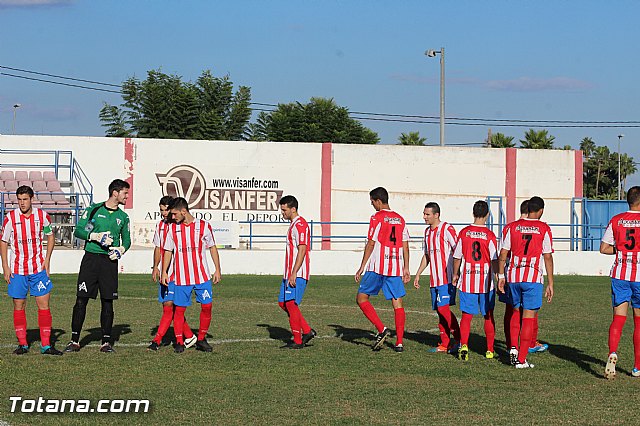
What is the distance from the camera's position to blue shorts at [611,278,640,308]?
1001cm

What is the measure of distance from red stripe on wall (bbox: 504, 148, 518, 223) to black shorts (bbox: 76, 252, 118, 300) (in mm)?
30799

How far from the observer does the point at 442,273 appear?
12.0m

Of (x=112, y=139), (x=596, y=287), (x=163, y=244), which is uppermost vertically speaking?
(x=112, y=139)

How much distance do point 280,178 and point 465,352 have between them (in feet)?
92.4

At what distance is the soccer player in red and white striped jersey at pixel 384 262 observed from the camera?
38.9 ft

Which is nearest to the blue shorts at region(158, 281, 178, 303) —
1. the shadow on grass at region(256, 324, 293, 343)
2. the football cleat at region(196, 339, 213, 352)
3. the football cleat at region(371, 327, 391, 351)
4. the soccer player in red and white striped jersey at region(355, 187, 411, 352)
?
the football cleat at region(196, 339, 213, 352)

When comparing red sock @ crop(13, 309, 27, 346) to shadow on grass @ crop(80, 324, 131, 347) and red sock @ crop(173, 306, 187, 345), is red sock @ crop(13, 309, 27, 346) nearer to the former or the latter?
shadow on grass @ crop(80, 324, 131, 347)

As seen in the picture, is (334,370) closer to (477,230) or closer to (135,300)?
(477,230)

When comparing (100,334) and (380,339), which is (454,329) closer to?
(380,339)

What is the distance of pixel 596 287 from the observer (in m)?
25.3

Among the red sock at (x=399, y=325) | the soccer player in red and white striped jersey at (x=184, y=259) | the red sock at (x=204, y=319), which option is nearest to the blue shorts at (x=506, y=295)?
the red sock at (x=399, y=325)

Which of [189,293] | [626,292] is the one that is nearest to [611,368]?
[626,292]

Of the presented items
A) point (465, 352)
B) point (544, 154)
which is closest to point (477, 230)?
point (465, 352)

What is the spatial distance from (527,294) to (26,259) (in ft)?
19.1
